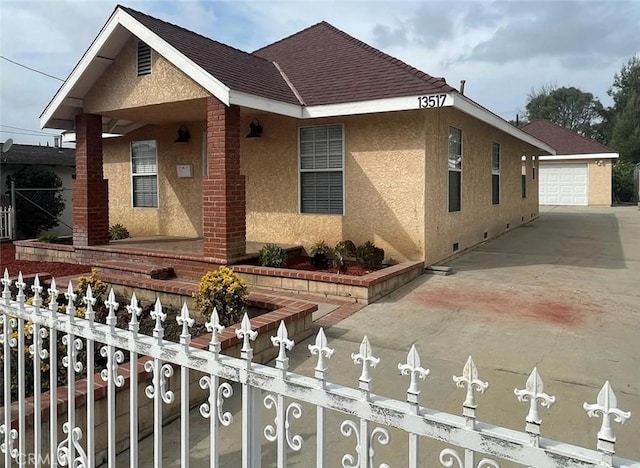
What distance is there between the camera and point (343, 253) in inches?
329

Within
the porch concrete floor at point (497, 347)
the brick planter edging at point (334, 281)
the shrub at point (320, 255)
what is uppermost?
the shrub at point (320, 255)

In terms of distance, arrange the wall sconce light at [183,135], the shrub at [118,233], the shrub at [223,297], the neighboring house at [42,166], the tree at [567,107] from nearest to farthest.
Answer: the shrub at [223,297]
the wall sconce light at [183,135]
the shrub at [118,233]
the neighboring house at [42,166]
the tree at [567,107]

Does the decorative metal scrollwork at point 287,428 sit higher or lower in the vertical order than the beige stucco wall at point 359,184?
lower

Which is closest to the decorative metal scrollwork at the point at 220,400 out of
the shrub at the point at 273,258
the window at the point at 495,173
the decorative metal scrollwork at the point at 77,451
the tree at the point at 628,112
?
the decorative metal scrollwork at the point at 77,451

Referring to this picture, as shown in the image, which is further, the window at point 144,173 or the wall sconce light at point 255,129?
the window at point 144,173

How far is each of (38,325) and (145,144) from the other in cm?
993

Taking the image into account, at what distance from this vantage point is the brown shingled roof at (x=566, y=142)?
26.9 m

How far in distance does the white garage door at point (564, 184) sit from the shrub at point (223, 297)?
25715mm

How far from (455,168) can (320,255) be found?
347cm

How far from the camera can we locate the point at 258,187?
10.3 meters

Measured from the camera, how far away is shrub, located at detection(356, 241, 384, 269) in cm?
820

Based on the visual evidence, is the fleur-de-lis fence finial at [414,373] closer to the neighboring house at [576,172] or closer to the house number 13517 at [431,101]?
the house number 13517 at [431,101]

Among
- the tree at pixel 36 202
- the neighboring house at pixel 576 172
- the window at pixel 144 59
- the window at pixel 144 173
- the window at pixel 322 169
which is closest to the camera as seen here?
the window at pixel 144 59

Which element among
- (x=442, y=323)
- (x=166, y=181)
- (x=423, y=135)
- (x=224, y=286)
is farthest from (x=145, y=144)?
(x=442, y=323)
